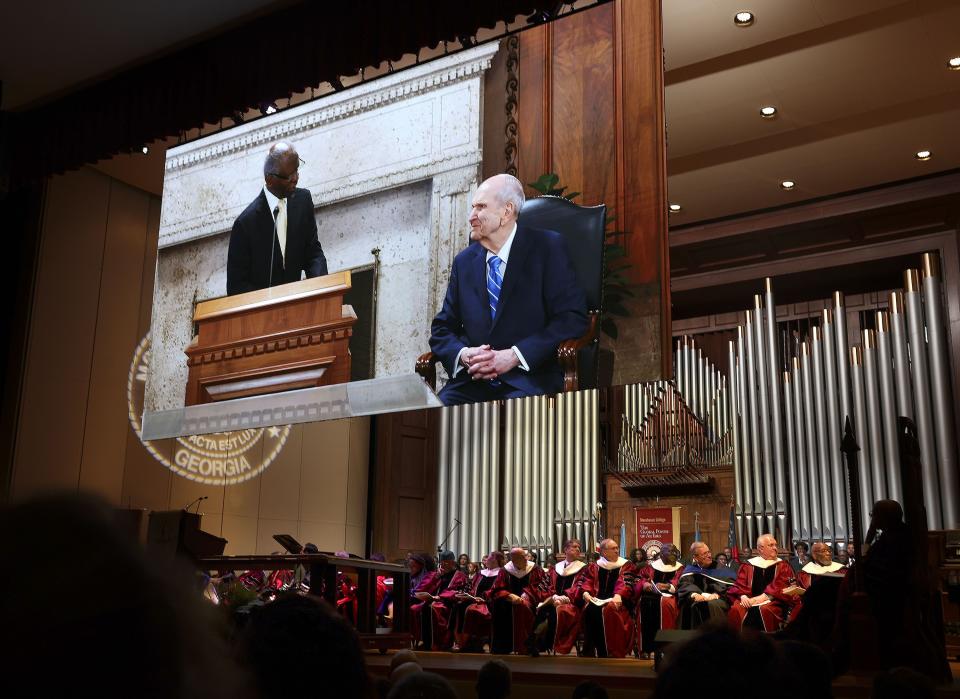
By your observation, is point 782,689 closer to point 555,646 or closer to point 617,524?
point 555,646

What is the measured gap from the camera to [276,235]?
242 inches

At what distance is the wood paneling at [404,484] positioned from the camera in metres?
13.7

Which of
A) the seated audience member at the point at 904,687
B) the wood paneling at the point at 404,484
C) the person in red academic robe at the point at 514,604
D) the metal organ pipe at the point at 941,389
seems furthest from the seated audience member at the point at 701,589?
the seated audience member at the point at 904,687

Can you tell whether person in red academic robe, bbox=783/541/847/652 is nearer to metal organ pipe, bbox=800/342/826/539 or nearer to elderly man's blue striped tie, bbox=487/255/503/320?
elderly man's blue striped tie, bbox=487/255/503/320

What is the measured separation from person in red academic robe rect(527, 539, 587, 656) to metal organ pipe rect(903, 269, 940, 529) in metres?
3.62

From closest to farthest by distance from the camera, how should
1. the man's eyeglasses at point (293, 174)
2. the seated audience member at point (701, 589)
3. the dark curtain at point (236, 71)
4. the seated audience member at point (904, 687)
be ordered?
1. the seated audience member at point (904, 687)
2. the dark curtain at point (236, 71)
3. the man's eyeglasses at point (293, 174)
4. the seated audience member at point (701, 589)

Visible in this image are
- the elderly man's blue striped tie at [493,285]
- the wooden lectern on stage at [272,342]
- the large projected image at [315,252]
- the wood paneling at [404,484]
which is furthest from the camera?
the wood paneling at [404,484]

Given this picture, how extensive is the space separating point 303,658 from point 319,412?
4476mm

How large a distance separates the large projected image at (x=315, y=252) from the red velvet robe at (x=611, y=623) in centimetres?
466

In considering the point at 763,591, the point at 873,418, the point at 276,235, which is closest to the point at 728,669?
the point at 276,235

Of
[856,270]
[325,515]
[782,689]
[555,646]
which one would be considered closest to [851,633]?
[555,646]

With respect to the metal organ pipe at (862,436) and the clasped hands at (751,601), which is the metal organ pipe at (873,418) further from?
the clasped hands at (751,601)

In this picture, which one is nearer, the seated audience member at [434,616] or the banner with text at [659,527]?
the seated audience member at [434,616]

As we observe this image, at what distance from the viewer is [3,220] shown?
835cm
